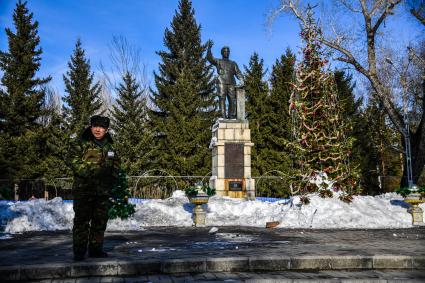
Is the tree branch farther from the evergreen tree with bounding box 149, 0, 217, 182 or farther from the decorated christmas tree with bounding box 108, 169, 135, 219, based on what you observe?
the decorated christmas tree with bounding box 108, 169, 135, 219

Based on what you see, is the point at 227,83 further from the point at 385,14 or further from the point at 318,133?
the point at 385,14

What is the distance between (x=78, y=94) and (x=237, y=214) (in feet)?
71.6

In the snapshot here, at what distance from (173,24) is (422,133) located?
905 inches

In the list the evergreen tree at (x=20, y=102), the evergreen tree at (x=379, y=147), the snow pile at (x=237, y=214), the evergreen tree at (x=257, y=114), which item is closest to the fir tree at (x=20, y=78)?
the evergreen tree at (x=20, y=102)

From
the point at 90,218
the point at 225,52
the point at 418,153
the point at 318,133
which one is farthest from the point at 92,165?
the point at 418,153

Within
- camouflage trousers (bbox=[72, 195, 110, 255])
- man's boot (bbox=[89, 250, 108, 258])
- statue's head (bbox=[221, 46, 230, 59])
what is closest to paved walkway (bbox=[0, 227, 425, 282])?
man's boot (bbox=[89, 250, 108, 258])

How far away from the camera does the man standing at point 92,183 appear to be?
18.3ft

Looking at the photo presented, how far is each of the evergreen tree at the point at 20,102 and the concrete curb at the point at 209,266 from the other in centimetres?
2407

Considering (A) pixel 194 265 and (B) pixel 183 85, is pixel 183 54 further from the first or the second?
(A) pixel 194 265

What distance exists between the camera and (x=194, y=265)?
16.9 feet

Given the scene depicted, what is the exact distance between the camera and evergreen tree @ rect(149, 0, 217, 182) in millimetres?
28703

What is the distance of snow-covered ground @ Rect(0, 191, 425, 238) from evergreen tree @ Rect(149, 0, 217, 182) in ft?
46.1

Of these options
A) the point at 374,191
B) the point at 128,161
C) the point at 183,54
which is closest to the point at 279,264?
the point at 128,161

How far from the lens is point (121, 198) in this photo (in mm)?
9203
